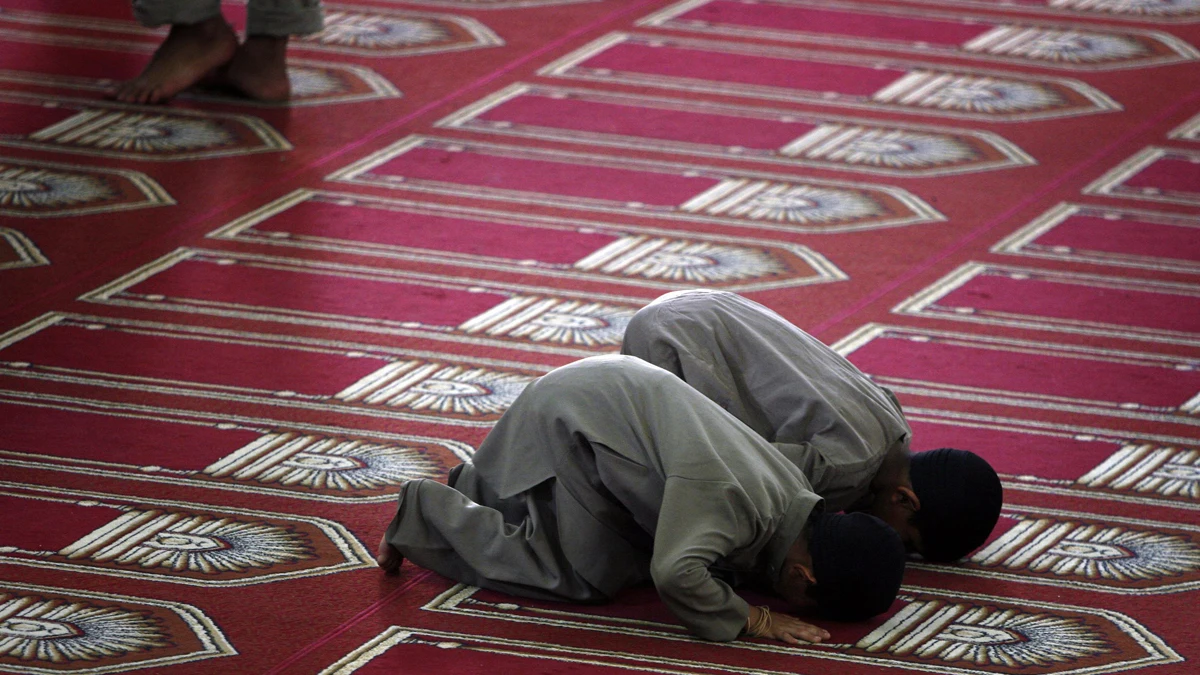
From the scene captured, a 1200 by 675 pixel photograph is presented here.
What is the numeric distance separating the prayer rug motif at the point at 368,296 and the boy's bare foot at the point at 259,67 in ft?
3.80

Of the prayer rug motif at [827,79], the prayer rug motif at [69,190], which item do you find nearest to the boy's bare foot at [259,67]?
the prayer rug motif at [69,190]

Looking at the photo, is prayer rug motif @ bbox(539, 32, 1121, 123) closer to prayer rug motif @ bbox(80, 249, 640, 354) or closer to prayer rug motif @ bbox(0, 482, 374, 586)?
prayer rug motif @ bbox(80, 249, 640, 354)

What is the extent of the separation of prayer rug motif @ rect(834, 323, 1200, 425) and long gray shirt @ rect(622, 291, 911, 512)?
0.69m

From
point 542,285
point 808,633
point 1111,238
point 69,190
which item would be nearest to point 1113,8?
point 1111,238

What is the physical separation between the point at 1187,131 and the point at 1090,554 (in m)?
2.63

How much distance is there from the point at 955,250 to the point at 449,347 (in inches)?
52.9

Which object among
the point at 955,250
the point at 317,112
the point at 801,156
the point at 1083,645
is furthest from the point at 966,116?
the point at 1083,645

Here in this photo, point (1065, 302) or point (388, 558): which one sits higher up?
point (1065, 302)

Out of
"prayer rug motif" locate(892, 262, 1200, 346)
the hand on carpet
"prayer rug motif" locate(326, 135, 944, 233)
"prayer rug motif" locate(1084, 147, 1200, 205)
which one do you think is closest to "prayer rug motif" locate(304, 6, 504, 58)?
"prayer rug motif" locate(326, 135, 944, 233)

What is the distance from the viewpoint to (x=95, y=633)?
251 centimetres

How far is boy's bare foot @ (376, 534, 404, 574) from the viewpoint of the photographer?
8.91 feet

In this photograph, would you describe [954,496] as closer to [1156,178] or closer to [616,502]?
[616,502]

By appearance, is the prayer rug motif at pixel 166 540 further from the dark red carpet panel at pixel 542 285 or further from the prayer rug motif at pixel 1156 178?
the prayer rug motif at pixel 1156 178

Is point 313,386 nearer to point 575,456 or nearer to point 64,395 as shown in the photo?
point 64,395
